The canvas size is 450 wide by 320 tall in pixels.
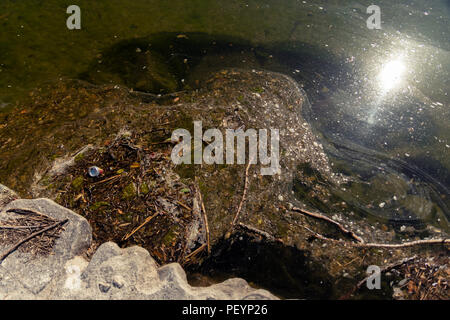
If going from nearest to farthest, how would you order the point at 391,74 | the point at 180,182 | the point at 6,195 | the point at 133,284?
the point at 133,284 < the point at 6,195 < the point at 180,182 < the point at 391,74

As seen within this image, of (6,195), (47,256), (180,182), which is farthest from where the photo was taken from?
(180,182)

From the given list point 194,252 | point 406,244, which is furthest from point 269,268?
point 406,244

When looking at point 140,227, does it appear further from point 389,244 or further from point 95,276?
point 389,244

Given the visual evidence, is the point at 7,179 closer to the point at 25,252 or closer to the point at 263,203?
the point at 25,252

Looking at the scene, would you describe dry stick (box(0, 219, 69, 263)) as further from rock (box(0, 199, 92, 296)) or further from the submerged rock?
the submerged rock

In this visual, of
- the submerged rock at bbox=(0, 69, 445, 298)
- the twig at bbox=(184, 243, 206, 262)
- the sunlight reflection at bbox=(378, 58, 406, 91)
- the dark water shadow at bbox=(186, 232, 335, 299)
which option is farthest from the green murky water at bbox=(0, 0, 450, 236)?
the twig at bbox=(184, 243, 206, 262)

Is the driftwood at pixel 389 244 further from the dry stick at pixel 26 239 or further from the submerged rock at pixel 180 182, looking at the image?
the dry stick at pixel 26 239
